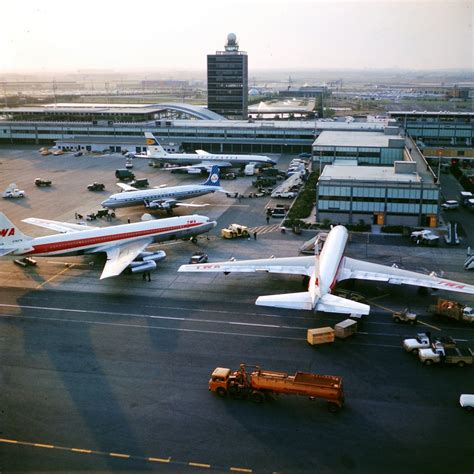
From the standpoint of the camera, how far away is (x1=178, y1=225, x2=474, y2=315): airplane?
142 feet

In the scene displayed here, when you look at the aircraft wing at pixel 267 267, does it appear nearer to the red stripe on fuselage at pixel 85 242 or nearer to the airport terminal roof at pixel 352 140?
the red stripe on fuselage at pixel 85 242

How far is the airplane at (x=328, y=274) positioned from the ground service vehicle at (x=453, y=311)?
145 centimetres

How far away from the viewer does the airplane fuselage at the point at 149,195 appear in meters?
85.6

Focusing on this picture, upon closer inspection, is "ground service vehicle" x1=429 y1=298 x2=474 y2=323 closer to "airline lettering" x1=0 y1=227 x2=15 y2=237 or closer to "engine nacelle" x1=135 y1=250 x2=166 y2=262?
"engine nacelle" x1=135 y1=250 x2=166 y2=262

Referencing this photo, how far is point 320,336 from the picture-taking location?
43.3 metres

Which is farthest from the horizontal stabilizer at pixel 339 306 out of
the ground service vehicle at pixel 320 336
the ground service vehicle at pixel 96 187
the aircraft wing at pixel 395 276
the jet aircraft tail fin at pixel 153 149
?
the jet aircraft tail fin at pixel 153 149

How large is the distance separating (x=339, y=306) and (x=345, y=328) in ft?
9.15

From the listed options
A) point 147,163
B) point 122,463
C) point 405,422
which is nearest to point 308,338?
point 405,422

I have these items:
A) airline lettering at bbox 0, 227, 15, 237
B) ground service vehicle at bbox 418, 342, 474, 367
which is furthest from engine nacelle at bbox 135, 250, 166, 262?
ground service vehicle at bbox 418, 342, 474, 367

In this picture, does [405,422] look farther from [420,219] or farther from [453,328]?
[420,219]

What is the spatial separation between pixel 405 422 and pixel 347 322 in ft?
42.6

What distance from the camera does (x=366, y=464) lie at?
29.4m

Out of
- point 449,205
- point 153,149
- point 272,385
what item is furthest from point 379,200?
point 153,149

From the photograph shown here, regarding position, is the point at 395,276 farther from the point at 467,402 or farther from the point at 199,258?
the point at 199,258
